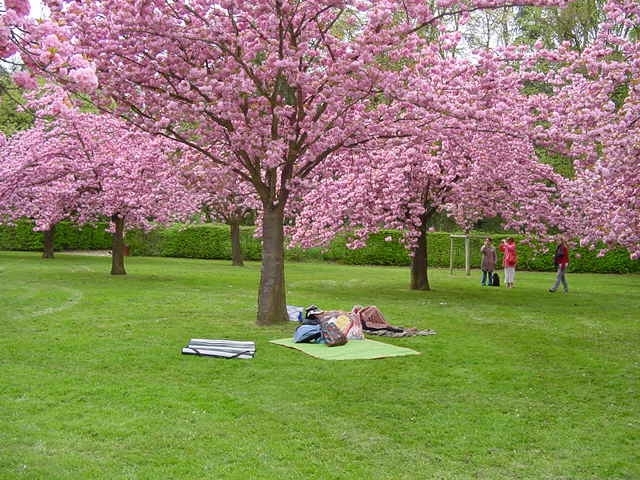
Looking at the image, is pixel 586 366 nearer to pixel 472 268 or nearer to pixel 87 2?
pixel 87 2

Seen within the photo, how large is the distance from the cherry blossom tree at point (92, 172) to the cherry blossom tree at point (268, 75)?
7453mm

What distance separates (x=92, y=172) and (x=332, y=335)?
13.0 meters

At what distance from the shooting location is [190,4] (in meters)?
12.0

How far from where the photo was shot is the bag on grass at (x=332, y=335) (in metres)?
11.6

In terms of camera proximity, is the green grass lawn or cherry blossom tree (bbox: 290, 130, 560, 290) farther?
cherry blossom tree (bbox: 290, 130, 560, 290)

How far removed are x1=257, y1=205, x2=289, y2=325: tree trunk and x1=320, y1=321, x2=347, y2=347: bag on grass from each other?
194 centimetres

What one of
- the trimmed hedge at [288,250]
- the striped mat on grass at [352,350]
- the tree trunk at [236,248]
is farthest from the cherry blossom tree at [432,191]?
the tree trunk at [236,248]

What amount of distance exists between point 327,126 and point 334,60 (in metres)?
1.16

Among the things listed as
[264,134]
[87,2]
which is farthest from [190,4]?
[264,134]

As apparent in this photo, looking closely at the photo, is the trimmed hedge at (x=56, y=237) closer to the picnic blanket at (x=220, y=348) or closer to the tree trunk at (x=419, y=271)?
the tree trunk at (x=419, y=271)

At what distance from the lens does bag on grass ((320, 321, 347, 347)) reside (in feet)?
38.0

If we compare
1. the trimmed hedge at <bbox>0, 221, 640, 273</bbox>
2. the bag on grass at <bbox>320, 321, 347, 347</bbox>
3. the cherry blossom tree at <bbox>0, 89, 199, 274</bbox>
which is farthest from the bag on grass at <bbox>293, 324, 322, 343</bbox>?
the trimmed hedge at <bbox>0, 221, 640, 273</bbox>

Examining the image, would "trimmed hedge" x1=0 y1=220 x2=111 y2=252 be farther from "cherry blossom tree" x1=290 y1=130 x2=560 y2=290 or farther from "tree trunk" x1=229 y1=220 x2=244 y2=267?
"cherry blossom tree" x1=290 y1=130 x2=560 y2=290

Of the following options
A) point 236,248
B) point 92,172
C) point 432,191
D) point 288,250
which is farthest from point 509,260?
point 288,250
